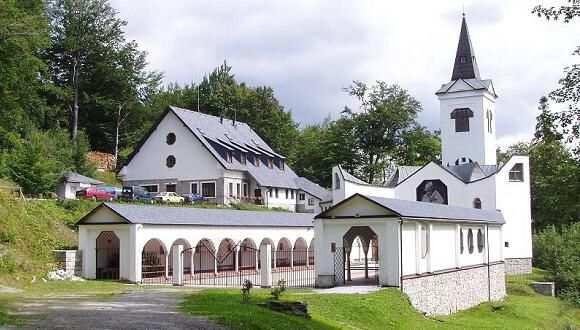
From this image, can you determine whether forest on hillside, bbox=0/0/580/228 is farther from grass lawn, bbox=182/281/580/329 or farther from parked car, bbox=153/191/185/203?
grass lawn, bbox=182/281/580/329

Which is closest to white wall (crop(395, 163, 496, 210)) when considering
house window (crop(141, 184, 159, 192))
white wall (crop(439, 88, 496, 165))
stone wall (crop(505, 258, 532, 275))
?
stone wall (crop(505, 258, 532, 275))

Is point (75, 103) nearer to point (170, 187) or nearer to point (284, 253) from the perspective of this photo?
point (170, 187)

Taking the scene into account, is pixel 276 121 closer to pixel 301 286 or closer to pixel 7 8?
pixel 7 8

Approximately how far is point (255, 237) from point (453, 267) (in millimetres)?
11239

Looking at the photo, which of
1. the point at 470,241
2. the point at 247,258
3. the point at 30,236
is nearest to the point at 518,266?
the point at 470,241

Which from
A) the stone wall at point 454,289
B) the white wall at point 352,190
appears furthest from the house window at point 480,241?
the white wall at point 352,190

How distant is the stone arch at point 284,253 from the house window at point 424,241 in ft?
45.4

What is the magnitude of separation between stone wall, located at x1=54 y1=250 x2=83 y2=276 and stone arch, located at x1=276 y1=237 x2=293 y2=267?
14.6 meters

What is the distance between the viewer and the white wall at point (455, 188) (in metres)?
46.9

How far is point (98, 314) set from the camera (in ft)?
50.2

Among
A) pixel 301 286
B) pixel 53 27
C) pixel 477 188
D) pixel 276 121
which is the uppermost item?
pixel 53 27

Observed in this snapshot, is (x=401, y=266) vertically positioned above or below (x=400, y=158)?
below

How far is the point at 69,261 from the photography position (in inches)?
1124

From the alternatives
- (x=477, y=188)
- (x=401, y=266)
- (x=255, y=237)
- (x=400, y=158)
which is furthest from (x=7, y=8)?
(x=400, y=158)
